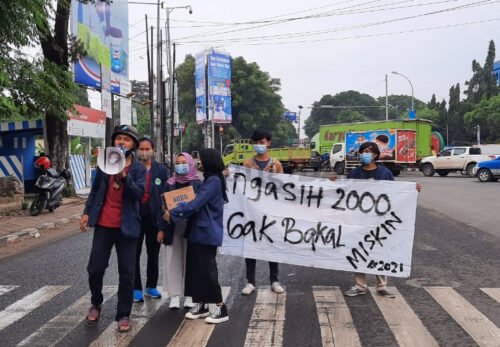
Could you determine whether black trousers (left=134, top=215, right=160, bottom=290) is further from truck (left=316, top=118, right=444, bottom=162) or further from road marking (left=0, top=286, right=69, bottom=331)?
truck (left=316, top=118, right=444, bottom=162)

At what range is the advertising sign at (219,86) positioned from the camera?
189ft

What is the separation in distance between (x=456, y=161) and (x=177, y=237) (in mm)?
26433

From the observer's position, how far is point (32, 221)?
11000 millimetres

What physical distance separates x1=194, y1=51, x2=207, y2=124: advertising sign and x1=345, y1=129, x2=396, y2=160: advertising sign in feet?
92.8

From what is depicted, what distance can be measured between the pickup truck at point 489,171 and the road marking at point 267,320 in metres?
20.5

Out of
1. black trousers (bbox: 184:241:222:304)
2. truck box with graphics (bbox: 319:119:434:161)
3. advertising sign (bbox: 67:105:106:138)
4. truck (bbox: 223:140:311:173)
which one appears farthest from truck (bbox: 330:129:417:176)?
black trousers (bbox: 184:241:222:304)

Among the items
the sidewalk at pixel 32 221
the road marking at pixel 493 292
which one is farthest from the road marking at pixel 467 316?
the sidewalk at pixel 32 221

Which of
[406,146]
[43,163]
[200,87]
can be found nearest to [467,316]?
[43,163]

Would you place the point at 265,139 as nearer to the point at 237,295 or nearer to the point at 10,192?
the point at 237,295

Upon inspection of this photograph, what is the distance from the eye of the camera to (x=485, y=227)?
981 centimetres

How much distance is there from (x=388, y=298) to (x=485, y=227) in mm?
5719

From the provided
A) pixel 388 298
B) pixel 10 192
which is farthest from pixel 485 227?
pixel 10 192

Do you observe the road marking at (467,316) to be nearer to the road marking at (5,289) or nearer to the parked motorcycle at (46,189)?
the road marking at (5,289)

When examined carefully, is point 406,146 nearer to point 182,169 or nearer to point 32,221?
point 32,221
